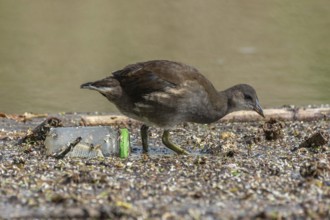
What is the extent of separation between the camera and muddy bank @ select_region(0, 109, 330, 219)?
6.99m

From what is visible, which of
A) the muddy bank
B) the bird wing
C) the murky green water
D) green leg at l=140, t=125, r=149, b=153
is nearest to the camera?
the muddy bank

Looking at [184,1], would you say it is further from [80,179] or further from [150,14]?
[80,179]

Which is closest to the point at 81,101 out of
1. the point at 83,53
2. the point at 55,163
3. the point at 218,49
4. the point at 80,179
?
the point at 83,53

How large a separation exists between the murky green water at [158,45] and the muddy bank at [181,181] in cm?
436

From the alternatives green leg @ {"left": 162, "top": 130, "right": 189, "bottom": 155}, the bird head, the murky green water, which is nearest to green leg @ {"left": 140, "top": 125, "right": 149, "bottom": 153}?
green leg @ {"left": 162, "top": 130, "right": 189, "bottom": 155}

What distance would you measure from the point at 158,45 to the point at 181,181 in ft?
36.3

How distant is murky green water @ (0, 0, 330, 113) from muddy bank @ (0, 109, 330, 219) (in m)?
4.36

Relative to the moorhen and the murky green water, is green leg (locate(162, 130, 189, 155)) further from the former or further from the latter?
the murky green water

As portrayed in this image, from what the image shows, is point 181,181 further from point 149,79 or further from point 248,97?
point 248,97

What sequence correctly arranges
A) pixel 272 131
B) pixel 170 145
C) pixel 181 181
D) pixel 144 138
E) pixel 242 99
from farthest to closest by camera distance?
1. pixel 242 99
2. pixel 272 131
3. pixel 144 138
4. pixel 170 145
5. pixel 181 181

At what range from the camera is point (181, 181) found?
807 cm

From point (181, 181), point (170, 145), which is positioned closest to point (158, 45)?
point (170, 145)

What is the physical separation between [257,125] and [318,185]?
153 inches

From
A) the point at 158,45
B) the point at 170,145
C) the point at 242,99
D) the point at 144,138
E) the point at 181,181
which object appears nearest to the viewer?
the point at 181,181
